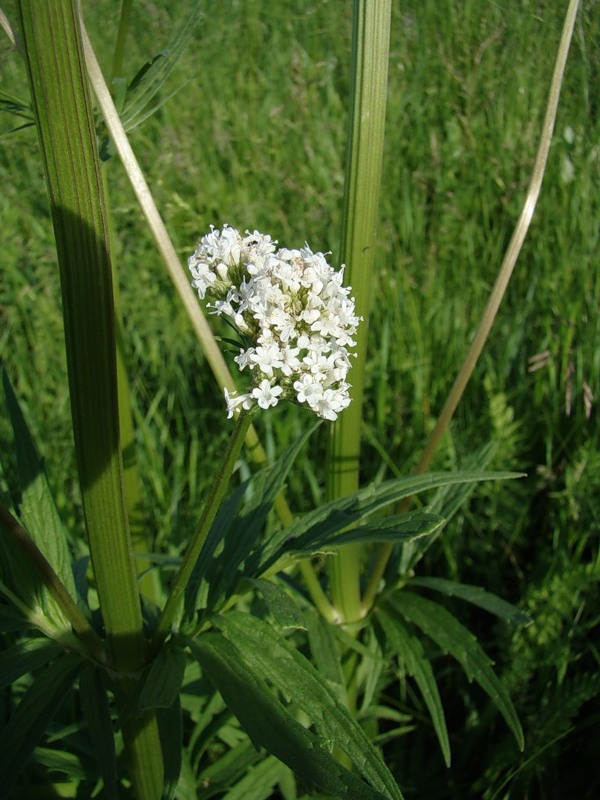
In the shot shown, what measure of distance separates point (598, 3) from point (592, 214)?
0.71 m

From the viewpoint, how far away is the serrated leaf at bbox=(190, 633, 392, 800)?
1.15 meters

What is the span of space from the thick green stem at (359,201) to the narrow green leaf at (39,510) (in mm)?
548

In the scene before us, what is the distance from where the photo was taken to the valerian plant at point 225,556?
3.32 ft

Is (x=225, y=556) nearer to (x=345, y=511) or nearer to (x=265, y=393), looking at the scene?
(x=345, y=511)

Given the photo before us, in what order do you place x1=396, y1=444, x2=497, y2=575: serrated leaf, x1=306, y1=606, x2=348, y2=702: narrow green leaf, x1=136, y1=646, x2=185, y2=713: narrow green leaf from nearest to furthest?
x1=136, y1=646, x2=185, y2=713: narrow green leaf, x1=306, y1=606, x2=348, y2=702: narrow green leaf, x1=396, y1=444, x2=497, y2=575: serrated leaf

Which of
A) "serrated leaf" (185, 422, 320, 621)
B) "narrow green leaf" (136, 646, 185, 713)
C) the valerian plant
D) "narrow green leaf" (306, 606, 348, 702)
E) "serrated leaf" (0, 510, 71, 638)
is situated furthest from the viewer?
"narrow green leaf" (306, 606, 348, 702)

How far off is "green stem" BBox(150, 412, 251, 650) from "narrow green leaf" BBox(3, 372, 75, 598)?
0.21m

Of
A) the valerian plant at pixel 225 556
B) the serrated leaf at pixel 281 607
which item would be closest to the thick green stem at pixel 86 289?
the valerian plant at pixel 225 556

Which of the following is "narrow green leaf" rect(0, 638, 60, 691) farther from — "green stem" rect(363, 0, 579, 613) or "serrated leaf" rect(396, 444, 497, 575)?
"serrated leaf" rect(396, 444, 497, 575)

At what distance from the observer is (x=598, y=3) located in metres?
2.18

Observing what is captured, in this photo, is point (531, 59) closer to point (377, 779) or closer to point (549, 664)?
point (549, 664)

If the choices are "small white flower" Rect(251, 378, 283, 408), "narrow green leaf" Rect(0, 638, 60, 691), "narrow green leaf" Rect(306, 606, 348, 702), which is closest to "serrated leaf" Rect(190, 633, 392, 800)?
"narrow green leaf" Rect(0, 638, 60, 691)

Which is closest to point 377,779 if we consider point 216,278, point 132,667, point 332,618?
point 132,667

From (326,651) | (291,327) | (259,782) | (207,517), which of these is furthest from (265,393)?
(259,782)
